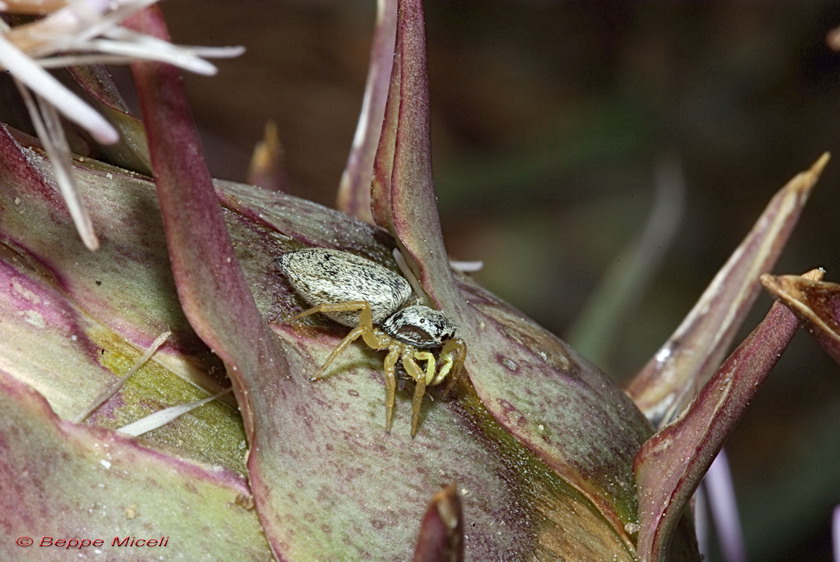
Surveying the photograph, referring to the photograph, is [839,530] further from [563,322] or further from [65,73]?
[563,322]

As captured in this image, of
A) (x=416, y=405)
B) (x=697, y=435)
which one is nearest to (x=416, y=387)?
(x=416, y=405)

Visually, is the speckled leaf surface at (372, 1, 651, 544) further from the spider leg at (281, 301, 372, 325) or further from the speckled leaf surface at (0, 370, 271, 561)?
the speckled leaf surface at (0, 370, 271, 561)

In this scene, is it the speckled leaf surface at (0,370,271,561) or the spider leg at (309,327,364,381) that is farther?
the spider leg at (309,327,364,381)

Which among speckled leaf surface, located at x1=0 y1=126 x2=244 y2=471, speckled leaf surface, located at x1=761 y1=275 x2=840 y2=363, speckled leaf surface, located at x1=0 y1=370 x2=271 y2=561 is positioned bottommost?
speckled leaf surface, located at x1=0 y1=370 x2=271 y2=561

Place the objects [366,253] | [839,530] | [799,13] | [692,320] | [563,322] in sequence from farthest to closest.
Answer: [563,322] < [799,13] < [692,320] < [839,530] < [366,253]

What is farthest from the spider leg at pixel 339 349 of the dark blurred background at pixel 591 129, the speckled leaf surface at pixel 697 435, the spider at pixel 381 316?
the dark blurred background at pixel 591 129

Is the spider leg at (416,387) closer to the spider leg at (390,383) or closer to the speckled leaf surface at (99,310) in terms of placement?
the spider leg at (390,383)

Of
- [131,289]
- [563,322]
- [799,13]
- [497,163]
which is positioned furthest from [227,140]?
[131,289]

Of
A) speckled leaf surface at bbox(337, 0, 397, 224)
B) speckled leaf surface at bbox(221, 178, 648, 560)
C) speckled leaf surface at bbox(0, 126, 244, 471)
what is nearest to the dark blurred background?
speckled leaf surface at bbox(337, 0, 397, 224)
